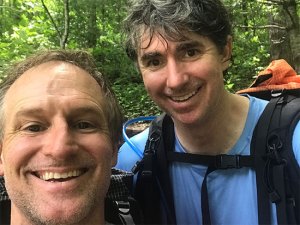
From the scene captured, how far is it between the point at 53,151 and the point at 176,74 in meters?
0.92

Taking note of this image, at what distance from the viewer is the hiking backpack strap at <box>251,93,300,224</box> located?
6.87ft

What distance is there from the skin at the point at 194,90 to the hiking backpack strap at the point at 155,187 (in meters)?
0.23

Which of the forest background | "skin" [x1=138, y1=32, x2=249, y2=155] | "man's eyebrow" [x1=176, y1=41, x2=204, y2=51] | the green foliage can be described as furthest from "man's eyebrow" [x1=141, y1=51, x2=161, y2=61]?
the green foliage

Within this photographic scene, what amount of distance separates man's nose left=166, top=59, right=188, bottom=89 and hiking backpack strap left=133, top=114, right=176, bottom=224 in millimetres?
487

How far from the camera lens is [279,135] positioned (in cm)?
220

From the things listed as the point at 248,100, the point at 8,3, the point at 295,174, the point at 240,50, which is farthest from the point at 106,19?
the point at 295,174

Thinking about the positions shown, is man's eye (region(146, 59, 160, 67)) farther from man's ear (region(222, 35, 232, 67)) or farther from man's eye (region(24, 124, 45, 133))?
man's eye (region(24, 124, 45, 133))

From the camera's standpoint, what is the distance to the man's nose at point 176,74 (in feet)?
7.57

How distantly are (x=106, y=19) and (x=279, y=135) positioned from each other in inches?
357

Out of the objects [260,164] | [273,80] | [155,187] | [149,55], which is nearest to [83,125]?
[149,55]

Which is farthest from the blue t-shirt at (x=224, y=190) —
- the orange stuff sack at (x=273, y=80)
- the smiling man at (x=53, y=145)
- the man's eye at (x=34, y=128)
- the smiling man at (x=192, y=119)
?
the man's eye at (x=34, y=128)

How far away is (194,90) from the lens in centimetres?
236

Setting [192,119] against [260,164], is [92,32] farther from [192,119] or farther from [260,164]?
[260,164]

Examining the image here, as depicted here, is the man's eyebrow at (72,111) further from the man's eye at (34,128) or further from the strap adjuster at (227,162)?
the strap adjuster at (227,162)
